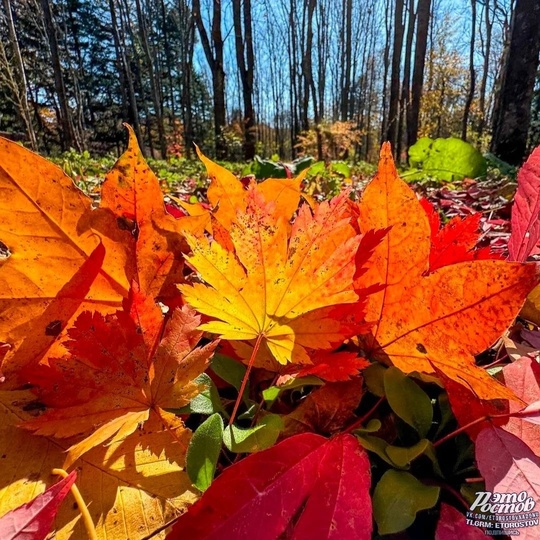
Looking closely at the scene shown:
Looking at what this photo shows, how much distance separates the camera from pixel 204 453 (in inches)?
7.6

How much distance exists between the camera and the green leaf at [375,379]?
250 mm

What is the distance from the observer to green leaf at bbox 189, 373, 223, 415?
0.24 meters

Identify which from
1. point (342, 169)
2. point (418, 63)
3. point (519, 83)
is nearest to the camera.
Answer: point (342, 169)

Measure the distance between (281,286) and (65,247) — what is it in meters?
0.12

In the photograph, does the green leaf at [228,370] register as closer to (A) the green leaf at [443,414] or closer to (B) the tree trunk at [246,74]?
(A) the green leaf at [443,414]

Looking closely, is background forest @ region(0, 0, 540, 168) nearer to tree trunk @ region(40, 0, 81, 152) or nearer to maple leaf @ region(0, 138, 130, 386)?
tree trunk @ region(40, 0, 81, 152)

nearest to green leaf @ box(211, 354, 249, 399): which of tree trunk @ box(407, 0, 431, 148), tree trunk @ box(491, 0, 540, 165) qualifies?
tree trunk @ box(491, 0, 540, 165)

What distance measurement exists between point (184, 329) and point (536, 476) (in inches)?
7.0

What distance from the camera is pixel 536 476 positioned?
7.6 inches

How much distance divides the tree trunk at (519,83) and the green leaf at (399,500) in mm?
3766

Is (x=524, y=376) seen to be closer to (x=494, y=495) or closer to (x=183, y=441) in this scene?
(x=494, y=495)

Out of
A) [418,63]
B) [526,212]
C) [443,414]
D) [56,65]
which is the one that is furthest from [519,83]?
[56,65]

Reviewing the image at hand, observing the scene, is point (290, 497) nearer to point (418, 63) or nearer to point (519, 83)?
point (519, 83)

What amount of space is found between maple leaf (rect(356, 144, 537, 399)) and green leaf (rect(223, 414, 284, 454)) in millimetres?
77
